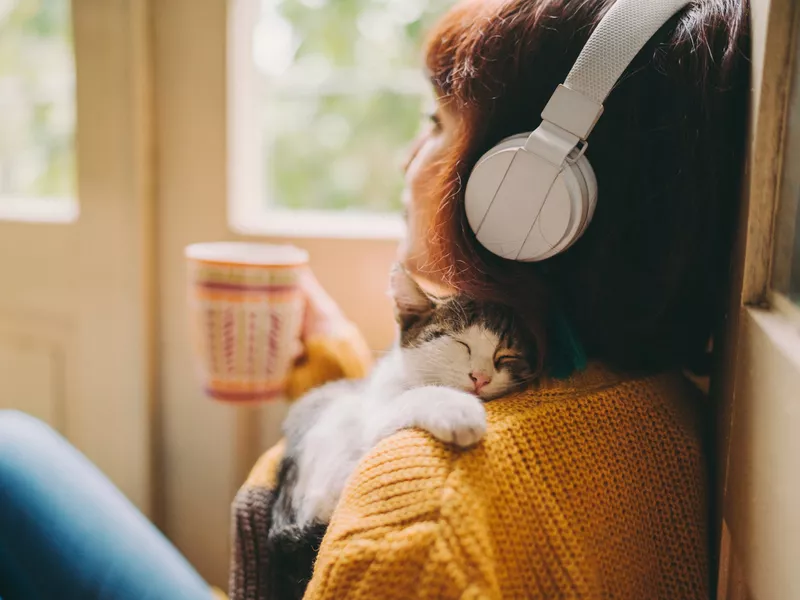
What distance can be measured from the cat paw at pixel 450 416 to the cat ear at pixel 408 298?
15cm

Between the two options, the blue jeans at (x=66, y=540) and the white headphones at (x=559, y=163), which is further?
the blue jeans at (x=66, y=540)

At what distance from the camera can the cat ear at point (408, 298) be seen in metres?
0.67

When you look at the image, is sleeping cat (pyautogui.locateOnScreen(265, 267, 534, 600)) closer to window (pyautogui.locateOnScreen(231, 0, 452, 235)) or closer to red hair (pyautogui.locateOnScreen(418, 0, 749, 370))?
red hair (pyautogui.locateOnScreen(418, 0, 749, 370))

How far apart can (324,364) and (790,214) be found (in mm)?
642

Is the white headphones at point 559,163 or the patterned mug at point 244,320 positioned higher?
the white headphones at point 559,163

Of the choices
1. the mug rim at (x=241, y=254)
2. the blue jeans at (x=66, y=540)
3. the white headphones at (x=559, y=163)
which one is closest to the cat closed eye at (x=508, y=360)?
the white headphones at (x=559, y=163)

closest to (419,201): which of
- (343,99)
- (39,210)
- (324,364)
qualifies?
(324,364)

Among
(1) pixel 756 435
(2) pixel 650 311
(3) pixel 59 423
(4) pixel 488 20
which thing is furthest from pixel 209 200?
(1) pixel 756 435

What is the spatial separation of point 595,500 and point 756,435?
13 cm

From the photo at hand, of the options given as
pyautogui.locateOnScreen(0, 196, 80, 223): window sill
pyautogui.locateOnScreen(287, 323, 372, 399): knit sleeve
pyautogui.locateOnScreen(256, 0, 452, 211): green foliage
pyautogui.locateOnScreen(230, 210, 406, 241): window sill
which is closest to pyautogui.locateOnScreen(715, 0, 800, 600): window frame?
pyautogui.locateOnScreen(287, 323, 372, 399): knit sleeve

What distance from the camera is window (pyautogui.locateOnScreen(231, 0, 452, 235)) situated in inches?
46.7

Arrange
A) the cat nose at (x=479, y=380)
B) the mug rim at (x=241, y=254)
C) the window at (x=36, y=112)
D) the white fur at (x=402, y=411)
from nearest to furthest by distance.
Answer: the white fur at (x=402, y=411) → the cat nose at (x=479, y=380) → the mug rim at (x=241, y=254) → the window at (x=36, y=112)

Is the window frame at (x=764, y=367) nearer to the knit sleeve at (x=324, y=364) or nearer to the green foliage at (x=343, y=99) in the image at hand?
the knit sleeve at (x=324, y=364)

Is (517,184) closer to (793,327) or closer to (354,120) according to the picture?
(793,327)
